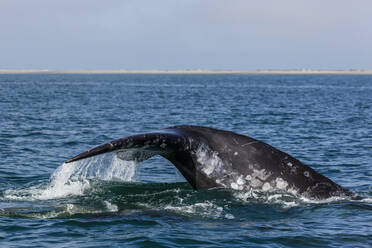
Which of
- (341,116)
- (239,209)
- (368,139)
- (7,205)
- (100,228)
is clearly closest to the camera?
(100,228)

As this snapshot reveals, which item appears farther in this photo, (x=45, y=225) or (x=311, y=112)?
(x=311, y=112)

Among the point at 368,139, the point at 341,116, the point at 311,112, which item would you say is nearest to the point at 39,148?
the point at 368,139

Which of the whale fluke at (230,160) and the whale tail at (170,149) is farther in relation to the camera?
the whale fluke at (230,160)

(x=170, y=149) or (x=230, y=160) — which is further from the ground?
(x=170, y=149)

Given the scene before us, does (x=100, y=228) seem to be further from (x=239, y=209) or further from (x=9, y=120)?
(x=9, y=120)

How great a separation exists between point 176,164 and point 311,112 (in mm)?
32052

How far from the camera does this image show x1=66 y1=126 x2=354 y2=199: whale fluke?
8586 mm

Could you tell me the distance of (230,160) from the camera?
8.63m

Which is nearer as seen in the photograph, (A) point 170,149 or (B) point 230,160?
(A) point 170,149

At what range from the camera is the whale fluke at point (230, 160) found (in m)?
8.59

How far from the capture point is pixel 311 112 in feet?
131

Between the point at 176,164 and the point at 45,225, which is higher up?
the point at 176,164

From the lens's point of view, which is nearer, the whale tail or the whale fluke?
the whale tail

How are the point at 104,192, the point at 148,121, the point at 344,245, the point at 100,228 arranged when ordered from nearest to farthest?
the point at 344,245, the point at 100,228, the point at 104,192, the point at 148,121
